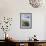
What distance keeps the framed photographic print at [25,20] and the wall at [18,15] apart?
4.7 inches

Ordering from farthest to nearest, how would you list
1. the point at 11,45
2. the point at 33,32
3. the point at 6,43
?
the point at 33,32 → the point at 6,43 → the point at 11,45

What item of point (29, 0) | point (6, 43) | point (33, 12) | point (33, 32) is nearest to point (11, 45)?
point (6, 43)

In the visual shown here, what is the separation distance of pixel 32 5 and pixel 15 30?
1.21m

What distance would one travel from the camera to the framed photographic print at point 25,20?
506 cm

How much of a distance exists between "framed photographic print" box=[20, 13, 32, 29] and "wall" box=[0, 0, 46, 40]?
120mm

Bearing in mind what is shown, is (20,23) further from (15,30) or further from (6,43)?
(6,43)

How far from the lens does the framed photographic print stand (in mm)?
5058

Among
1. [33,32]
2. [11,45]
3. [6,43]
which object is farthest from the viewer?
[33,32]

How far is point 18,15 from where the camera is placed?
16.6 ft

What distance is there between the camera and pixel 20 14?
507cm

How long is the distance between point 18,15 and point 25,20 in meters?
0.34

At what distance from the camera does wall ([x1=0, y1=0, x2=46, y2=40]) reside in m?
5.03

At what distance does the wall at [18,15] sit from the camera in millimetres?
5027

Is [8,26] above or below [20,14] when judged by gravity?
below
